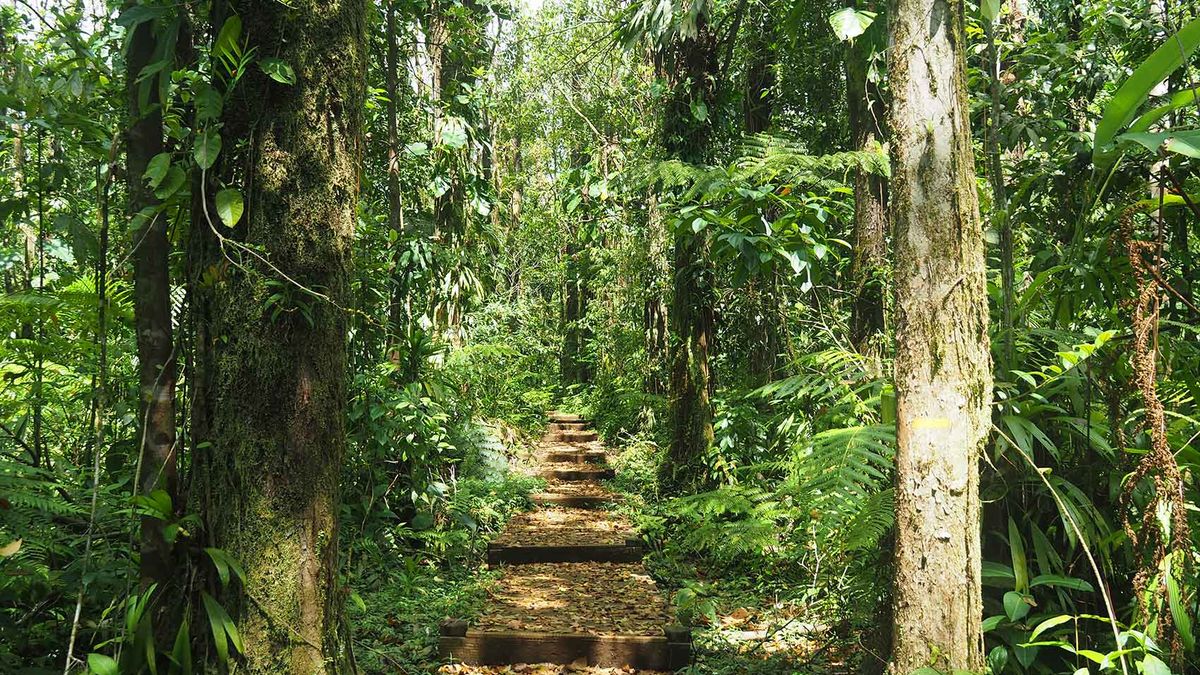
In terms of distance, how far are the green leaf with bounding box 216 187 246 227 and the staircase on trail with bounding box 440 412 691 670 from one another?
2604mm

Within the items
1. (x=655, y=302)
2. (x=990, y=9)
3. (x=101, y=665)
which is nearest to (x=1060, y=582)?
(x=990, y=9)

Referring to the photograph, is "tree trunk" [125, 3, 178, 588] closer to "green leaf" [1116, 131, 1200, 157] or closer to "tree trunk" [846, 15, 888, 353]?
"green leaf" [1116, 131, 1200, 157]

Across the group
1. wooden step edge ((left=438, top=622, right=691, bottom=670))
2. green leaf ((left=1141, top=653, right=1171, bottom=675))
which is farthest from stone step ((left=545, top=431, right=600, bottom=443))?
green leaf ((left=1141, top=653, right=1171, bottom=675))

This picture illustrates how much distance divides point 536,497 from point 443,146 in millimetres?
3803

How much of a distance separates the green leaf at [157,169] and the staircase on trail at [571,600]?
273cm

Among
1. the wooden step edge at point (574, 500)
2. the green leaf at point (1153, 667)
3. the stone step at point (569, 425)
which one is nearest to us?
the green leaf at point (1153, 667)

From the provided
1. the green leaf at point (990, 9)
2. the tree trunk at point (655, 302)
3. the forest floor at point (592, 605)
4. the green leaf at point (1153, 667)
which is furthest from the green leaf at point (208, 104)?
the tree trunk at point (655, 302)

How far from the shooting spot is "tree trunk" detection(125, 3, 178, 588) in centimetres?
256

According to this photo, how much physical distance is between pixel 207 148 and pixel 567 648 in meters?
3.06

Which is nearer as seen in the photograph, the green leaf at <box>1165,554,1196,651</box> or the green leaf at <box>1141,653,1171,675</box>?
the green leaf at <box>1141,653,1171,675</box>

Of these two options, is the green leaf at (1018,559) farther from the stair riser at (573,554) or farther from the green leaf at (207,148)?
the stair riser at (573,554)

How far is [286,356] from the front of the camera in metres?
2.45

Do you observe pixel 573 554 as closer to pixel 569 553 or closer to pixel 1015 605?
pixel 569 553

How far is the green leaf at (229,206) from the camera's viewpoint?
Answer: 2.42 metres
